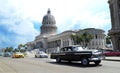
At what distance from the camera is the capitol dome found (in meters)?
174

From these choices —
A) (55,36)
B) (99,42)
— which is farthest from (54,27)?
(99,42)

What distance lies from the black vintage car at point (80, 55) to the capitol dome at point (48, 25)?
5843 inches

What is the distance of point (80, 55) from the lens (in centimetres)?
2252

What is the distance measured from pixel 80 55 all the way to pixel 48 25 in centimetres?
15185

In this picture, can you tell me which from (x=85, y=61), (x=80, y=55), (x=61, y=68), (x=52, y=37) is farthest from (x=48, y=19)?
(x=61, y=68)

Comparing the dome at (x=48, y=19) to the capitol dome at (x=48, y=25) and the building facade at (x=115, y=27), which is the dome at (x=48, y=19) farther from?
the building facade at (x=115, y=27)

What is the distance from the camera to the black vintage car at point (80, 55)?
21594 mm

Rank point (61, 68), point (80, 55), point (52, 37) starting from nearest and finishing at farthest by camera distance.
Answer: point (61, 68) < point (80, 55) < point (52, 37)

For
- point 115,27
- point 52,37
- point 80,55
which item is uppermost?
point 52,37

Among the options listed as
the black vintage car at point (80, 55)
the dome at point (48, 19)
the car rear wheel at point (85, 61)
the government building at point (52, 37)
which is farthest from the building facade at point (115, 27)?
the dome at point (48, 19)

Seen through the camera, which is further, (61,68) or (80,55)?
(80,55)

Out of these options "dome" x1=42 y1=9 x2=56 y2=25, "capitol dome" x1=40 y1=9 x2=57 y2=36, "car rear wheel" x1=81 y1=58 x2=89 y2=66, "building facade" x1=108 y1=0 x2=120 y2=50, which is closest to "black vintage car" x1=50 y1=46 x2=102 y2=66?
"car rear wheel" x1=81 y1=58 x2=89 y2=66

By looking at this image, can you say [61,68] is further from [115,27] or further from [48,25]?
[48,25]

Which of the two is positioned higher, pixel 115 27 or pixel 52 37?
pixel 52 37
